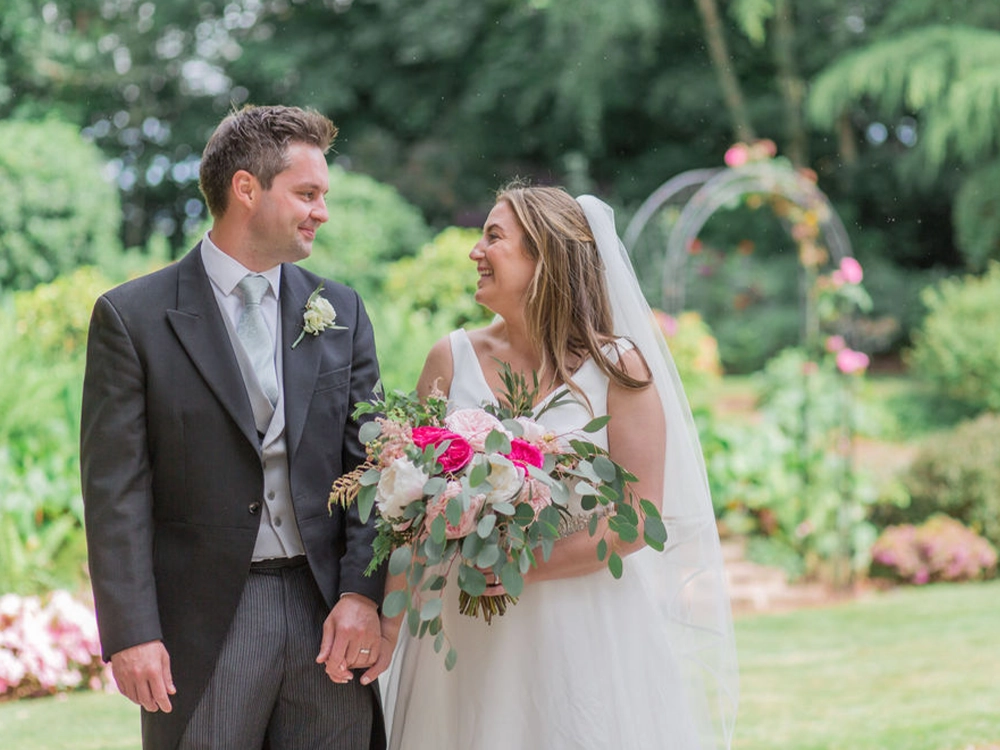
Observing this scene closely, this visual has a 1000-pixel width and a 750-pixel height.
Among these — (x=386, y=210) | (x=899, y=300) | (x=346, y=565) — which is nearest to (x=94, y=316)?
(x=346, y=565)

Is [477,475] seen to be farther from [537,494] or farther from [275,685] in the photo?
[275,685]

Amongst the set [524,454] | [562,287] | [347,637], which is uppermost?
[562,287]

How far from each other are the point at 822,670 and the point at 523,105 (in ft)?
37.6

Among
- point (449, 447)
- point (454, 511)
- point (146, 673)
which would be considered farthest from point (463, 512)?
point (146, 673)

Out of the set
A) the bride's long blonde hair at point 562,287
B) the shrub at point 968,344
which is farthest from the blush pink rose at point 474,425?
the shrub at point 968,344

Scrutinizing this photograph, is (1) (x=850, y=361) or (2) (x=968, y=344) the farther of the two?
(2) (x=968, y=344)

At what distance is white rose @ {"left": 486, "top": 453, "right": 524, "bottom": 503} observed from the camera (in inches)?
89.1

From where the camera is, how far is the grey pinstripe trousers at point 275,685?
2371 mm

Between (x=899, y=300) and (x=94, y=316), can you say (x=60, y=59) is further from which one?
(x=94, y=316)

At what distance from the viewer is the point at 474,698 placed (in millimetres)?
2705

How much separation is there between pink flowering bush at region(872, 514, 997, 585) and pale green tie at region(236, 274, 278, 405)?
268 inches

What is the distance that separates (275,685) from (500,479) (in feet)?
2.07

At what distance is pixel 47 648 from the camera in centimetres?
550

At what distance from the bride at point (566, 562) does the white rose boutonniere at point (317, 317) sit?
0.99 ft
